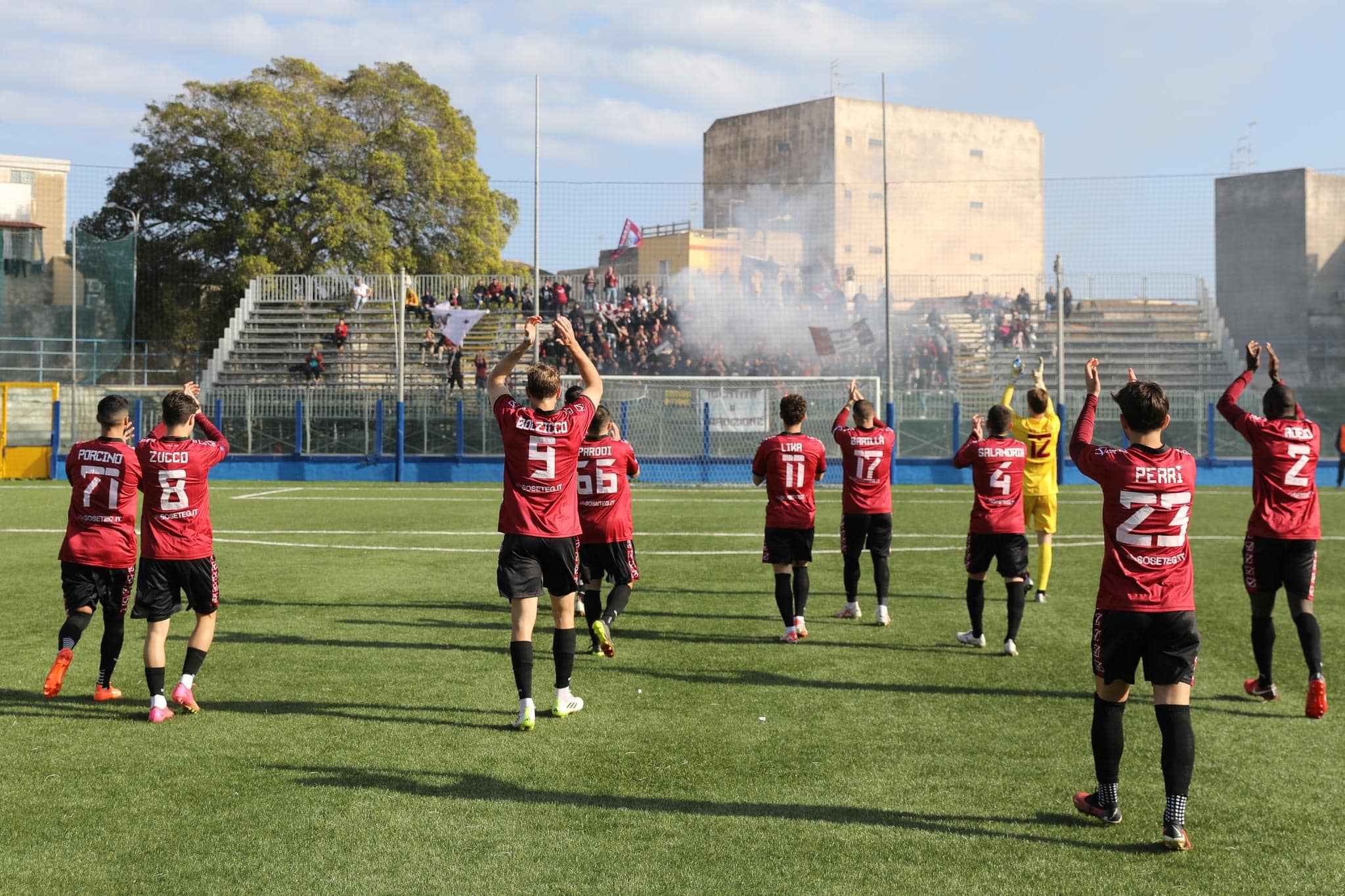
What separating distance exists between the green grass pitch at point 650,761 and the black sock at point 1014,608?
8.9 inches

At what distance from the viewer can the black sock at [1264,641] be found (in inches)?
288

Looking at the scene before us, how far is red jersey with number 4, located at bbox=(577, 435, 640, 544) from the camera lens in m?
8.68

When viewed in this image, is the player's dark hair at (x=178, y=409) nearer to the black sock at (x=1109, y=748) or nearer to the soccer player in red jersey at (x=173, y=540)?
the soccer player in red jersey at (x=173, y=540)

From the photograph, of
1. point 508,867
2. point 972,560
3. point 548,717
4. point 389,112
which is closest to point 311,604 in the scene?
point 548,717

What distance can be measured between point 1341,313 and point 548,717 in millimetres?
42241

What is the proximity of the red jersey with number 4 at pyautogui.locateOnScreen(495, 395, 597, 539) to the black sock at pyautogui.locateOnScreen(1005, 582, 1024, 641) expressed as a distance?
12.4 ft

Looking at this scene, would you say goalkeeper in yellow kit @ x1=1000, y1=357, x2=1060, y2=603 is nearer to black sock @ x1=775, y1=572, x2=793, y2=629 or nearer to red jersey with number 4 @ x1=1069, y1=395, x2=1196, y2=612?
black sock @ x1=775, y1=572, x2=793, y2=629

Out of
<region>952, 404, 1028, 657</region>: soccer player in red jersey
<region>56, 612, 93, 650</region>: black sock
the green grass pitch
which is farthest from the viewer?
<region>952, 404, 1028, 657</region>: soccer player in red jersey

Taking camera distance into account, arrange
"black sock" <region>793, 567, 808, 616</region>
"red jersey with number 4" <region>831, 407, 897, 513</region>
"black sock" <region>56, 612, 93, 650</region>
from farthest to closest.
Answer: "red jersey with number 4" <region>831, 407, 897, 513</region>
"black sock" <region>793, 567, 808, 616</region>
"black sock" <region>56, 612, 93, 650</region>

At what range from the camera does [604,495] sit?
8.73 meters

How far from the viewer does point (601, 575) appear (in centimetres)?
888

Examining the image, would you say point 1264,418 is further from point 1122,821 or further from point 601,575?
point 601,575

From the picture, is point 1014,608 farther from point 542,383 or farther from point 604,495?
point 542,383

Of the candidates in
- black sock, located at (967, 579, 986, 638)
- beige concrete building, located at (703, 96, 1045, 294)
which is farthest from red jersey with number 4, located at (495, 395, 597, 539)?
beige concrete building, located at (703, 96, 1045, 294)
